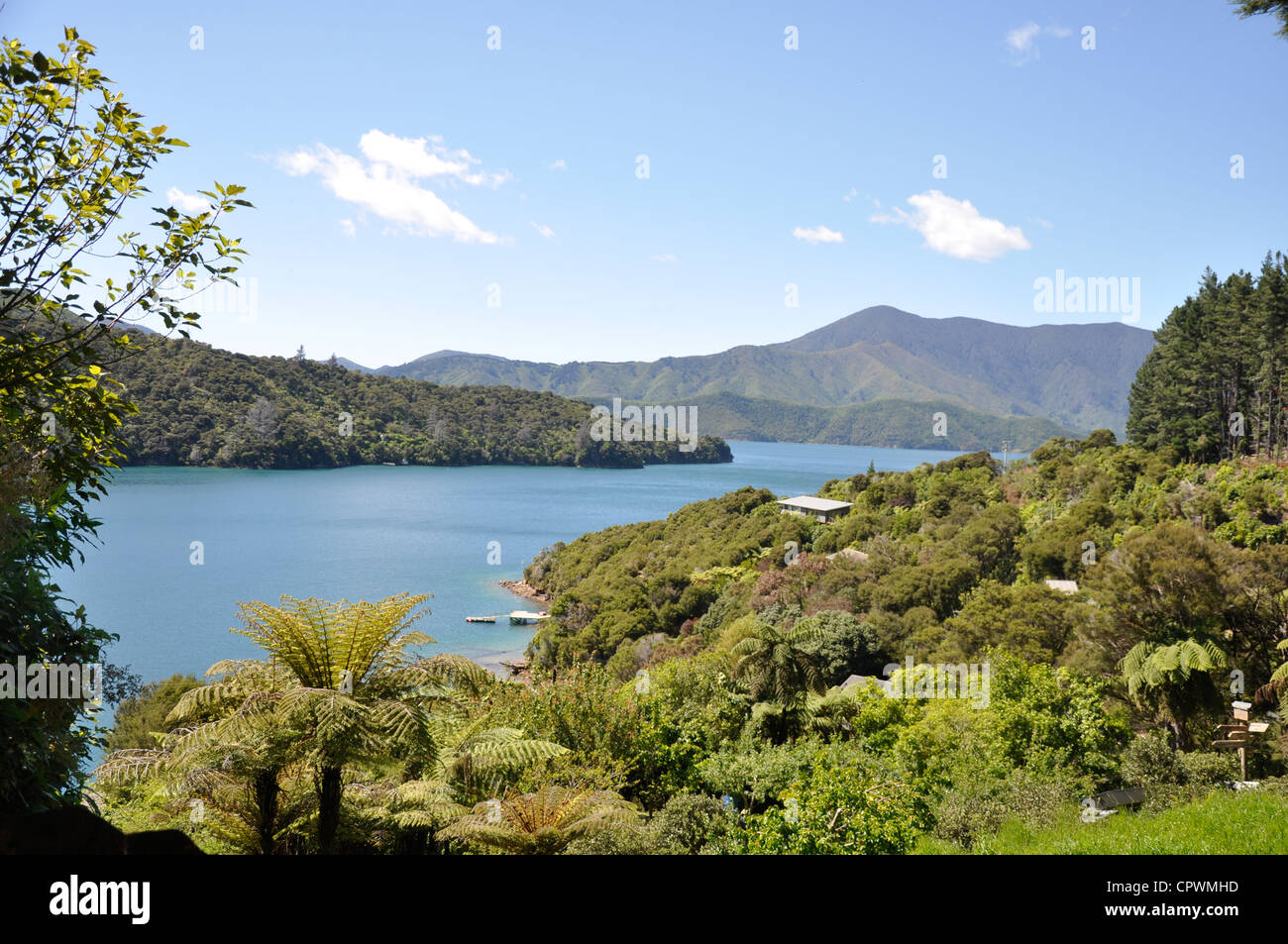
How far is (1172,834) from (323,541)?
214 feet

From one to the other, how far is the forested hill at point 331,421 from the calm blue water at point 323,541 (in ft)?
13.8

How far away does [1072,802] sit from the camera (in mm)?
9422

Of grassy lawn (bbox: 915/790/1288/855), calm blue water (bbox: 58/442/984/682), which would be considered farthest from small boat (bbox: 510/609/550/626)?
grassy lawn (bbox: 915/790/1288/855)

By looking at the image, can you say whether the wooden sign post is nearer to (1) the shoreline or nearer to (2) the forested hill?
(1) the shoreline

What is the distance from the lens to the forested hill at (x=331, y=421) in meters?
101

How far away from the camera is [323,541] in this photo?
63062 millimetres

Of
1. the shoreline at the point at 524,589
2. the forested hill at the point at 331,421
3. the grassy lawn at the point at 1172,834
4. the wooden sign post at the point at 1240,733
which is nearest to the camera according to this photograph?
the grassy lawn at the point at 1172,834

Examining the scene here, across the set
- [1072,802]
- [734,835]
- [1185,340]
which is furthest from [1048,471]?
[734,835]

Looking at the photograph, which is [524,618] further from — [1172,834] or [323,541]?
[1172,834]

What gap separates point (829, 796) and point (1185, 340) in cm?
4847

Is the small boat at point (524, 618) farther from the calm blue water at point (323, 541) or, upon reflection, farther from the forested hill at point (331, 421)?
the forested hill at point (331, 421)

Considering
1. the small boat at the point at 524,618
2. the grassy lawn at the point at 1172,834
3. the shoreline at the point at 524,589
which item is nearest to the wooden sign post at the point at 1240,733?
the grassy lawn at the point at 1172,834

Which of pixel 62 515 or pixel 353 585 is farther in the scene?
pixel 353 585
